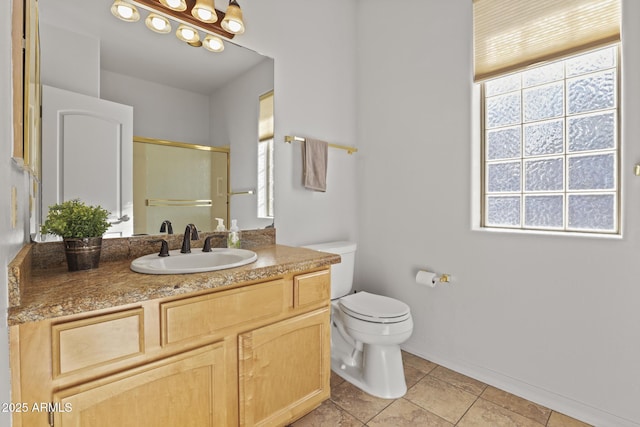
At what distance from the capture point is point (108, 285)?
0.96 meters

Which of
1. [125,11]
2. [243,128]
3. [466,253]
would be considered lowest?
[466,253]

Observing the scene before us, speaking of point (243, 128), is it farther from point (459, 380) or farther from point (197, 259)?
point (459, 380)

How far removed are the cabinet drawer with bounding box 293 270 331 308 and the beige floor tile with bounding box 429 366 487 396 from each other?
102 cm

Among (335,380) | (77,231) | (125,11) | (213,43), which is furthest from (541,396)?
(125,11)

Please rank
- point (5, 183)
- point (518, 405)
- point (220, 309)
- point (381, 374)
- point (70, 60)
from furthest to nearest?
point (381, 374) < point (518, 405) < point (70, 60) < point (220, 309) < point (5, 183)

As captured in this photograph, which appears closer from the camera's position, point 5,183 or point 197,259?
point 5,183

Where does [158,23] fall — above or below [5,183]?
above

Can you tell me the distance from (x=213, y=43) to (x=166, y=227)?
41.3 inches

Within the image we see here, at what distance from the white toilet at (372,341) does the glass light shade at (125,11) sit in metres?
1.60

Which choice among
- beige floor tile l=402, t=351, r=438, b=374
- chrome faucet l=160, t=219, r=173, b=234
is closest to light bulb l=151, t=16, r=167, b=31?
chrome faucet l=160, t=219, r=173, b=234

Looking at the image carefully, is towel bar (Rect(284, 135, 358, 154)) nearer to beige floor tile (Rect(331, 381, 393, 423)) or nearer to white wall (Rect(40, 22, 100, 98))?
white wall (Rect(40, 22, 100, 98))

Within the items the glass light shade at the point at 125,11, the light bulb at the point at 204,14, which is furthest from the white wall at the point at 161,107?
the light bulb at the point at 204,14

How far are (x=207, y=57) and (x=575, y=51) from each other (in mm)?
1911

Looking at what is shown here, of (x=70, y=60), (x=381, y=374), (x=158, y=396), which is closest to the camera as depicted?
(x=158, y=396)
